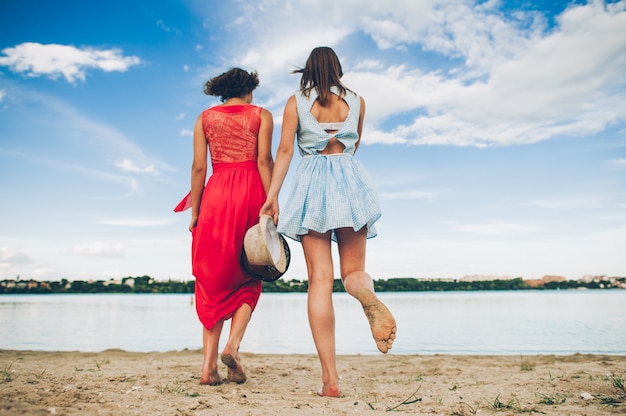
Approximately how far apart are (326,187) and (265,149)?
0.80 metres

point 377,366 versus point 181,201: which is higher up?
point 181,201

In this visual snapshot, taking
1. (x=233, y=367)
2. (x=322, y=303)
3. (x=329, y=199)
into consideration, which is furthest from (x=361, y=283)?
(x=233, y=367)

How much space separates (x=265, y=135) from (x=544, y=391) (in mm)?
2758

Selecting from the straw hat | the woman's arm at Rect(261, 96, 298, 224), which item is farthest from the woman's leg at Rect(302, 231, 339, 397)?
the woman's arm at Rect(261, 96, 298, 224)

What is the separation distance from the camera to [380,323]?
2.54 meters

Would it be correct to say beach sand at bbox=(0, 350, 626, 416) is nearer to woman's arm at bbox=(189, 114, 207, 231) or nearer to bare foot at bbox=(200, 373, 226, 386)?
bare foot at bbox=(200, 373, 226, 386)

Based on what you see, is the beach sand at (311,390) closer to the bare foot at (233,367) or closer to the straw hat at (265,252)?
the bare foot at (233,367)

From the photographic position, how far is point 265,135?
3.54 m

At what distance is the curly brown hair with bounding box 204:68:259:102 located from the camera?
367 cm

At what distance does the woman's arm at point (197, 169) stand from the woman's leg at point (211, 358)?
842 mm

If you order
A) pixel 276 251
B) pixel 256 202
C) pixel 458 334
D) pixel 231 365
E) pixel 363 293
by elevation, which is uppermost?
pixel 256 202

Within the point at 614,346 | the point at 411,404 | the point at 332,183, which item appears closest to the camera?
the point at 411,404

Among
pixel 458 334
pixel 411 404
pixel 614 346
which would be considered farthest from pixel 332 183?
pixel 458 334

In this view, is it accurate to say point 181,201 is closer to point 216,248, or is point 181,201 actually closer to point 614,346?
point 216,248
